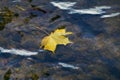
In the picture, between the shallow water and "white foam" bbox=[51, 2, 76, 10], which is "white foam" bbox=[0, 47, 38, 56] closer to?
the shallow water

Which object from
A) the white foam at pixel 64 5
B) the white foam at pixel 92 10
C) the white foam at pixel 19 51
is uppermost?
the white foam at pixel 64 5

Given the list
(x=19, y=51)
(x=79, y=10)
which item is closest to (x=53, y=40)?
(x=19, y=51)

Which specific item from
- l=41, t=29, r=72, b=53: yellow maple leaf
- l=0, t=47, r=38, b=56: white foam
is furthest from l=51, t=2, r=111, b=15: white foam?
l=0, t=47, r=38, b=56: white foam

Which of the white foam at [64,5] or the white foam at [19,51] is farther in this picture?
the white foam at [64,5]

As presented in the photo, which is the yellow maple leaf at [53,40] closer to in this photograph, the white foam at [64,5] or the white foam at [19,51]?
the white foam at [19,51]

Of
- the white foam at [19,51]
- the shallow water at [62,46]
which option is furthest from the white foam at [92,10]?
the white foam at [19,51]

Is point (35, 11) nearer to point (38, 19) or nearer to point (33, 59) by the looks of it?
point (38, 19)

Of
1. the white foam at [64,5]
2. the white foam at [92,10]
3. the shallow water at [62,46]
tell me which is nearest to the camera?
the shallow water at [62,46]
